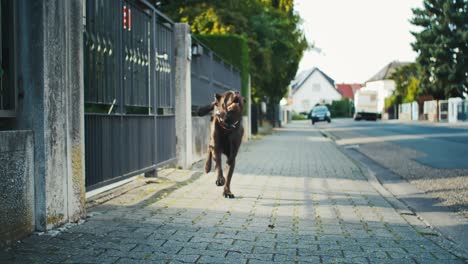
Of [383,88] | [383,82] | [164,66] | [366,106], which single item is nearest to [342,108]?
[383,82]

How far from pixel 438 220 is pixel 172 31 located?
6.14 metres

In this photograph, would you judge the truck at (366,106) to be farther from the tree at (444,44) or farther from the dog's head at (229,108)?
the dog's head at (229,108)

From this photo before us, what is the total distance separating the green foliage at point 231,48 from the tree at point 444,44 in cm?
3874

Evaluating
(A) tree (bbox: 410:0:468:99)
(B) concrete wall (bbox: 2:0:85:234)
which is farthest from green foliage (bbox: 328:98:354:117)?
(B) concrete wall (bbox: 2:0:85:234)

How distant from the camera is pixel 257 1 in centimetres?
2998

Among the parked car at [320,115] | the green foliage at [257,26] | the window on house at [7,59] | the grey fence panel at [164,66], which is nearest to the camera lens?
the window on house at [7,59]

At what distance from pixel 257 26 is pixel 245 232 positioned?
24.7 metres

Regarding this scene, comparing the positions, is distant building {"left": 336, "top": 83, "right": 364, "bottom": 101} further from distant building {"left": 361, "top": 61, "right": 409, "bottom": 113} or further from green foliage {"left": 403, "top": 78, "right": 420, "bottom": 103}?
green foliage {"left": 403, "top": 78, "right": 420, "bottom": 103}

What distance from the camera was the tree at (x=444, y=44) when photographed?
5856 cm

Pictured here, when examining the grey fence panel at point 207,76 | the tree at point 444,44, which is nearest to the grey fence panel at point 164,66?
the grey fence panel at point 207,76

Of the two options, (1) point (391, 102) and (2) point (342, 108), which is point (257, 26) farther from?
(2) point (342, 108)

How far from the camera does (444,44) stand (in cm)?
5866

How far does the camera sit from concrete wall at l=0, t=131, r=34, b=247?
4.65m

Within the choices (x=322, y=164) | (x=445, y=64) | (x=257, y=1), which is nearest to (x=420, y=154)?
(x=322, y=164)
